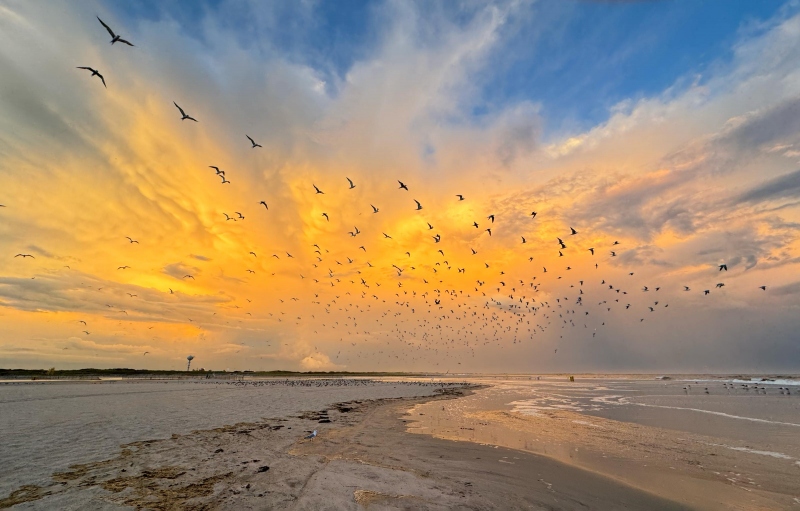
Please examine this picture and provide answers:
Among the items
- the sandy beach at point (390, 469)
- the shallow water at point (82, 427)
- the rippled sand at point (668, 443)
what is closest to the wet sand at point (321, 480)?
the sandy beach at point (390, 469)

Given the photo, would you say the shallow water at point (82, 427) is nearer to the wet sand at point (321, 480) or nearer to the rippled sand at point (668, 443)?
the wet sand at point (321, 480)

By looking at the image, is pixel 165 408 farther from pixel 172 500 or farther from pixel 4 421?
pixel 172 500

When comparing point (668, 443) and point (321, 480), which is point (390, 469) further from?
point (668, 443)

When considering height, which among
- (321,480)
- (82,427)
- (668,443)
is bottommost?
(668,443)

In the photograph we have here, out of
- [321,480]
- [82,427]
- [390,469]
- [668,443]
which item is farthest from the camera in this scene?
[82,427]

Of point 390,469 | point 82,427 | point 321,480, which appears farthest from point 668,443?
point 82,427

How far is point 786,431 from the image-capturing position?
21.2 meters

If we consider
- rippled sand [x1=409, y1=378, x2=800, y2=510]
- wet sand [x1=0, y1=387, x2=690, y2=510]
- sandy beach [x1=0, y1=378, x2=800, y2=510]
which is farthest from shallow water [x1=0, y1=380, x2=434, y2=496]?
rippled sand [x1=409, y1=378, x2=800, y2=510]

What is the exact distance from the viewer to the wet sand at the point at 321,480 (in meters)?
8.83

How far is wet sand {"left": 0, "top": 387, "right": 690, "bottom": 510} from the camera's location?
348 inches

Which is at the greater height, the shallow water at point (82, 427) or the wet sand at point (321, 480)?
the shallow water at point (82, 427)

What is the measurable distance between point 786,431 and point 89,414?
42.3m

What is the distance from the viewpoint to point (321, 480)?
34.0 feet

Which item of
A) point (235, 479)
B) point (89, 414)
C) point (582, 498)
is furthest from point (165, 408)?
point (582, 498)
